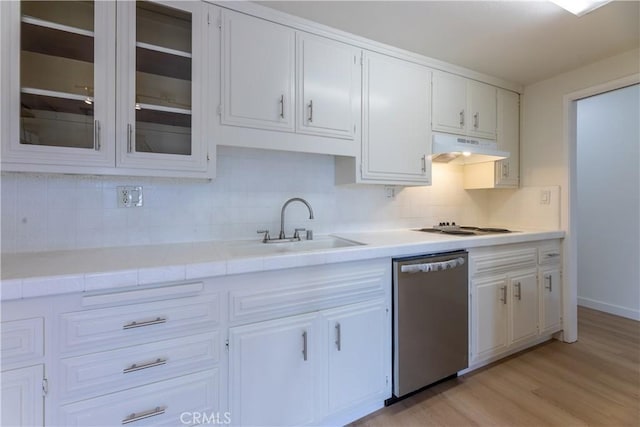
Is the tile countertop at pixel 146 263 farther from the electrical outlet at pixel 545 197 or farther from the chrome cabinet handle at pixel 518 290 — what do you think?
the electrical outlet at pixel 545 197

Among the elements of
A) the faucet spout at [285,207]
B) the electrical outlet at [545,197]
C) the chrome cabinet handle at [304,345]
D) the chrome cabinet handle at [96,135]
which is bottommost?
the chrome cabinet handle at [304,345]

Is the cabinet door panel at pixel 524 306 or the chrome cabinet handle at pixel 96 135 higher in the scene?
the chrome cabinet handle at pixel 96 135

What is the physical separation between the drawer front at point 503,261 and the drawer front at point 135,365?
173 centimetres

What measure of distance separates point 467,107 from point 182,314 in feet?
8.41

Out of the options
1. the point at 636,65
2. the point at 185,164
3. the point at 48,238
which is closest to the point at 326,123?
the point at 185,164

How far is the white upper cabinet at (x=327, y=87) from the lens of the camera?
5.84 feet

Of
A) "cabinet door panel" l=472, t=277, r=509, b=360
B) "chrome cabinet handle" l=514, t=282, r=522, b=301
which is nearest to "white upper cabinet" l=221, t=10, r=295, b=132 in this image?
"cabinet door panel" l=472, t=277, r=509, b=360

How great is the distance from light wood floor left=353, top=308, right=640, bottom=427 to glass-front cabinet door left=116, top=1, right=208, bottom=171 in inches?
70.2

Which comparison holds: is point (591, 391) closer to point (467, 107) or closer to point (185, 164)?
point (467, 107)

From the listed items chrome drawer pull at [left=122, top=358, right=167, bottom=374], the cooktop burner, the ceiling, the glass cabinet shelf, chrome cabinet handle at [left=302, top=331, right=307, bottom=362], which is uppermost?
the ceiling

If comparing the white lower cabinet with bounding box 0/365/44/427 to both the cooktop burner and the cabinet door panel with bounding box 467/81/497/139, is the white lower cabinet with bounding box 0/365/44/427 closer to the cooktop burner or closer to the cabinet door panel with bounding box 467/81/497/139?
the cooktop burner

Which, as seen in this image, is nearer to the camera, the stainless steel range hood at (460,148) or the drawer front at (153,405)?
the drawer front at (153,405)

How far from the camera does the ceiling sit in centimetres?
167

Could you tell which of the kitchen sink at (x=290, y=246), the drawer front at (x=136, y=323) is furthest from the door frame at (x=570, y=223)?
the drawer front at (x=136, y=323)
